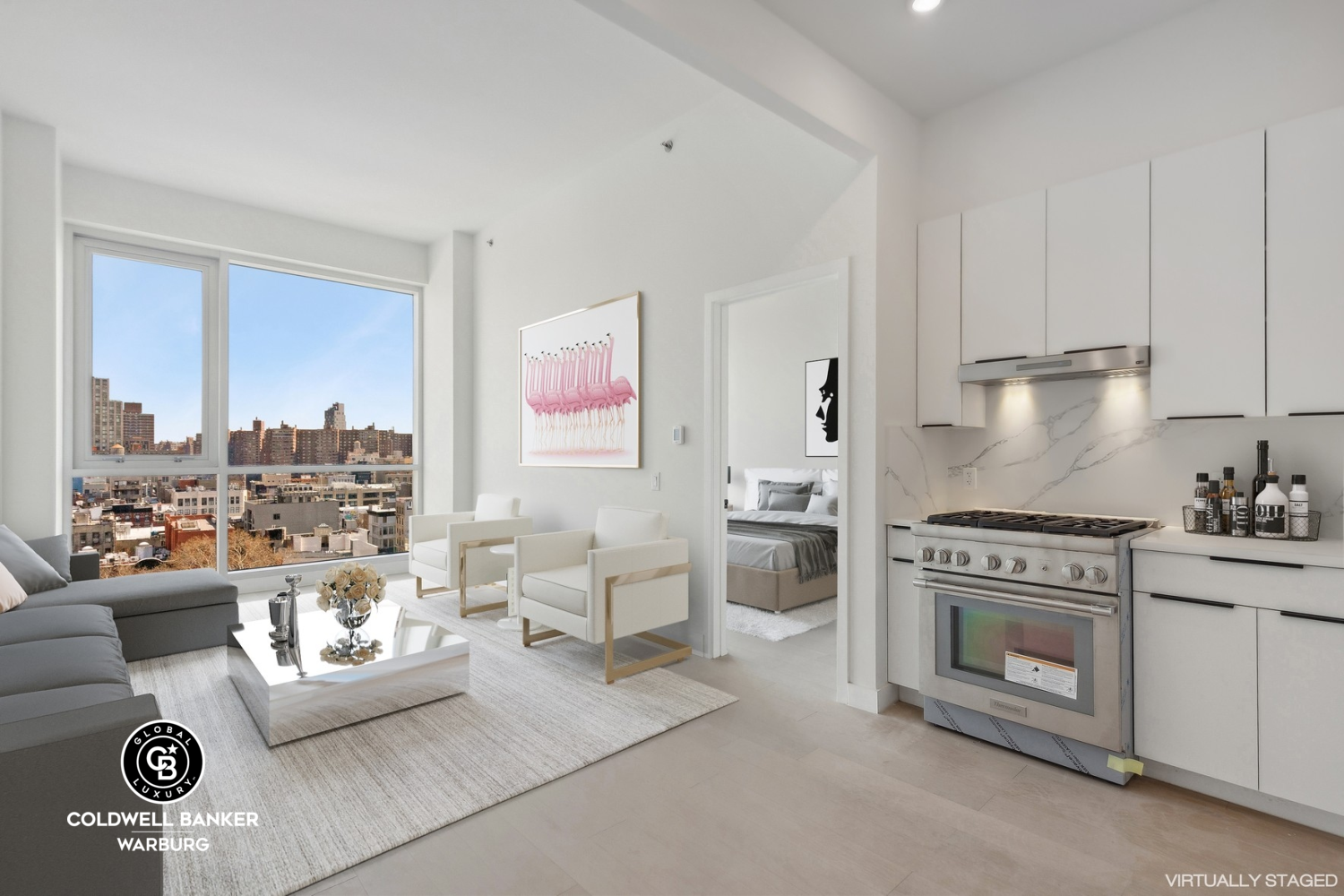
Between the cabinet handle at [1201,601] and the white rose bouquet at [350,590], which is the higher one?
the cabinet handle at [1201,601]

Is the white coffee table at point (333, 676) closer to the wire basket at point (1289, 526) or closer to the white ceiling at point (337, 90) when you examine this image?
the white ceiling at point (337, 90)

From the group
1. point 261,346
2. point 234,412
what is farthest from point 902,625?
point 261,346

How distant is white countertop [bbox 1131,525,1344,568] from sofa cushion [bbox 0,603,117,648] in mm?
4332

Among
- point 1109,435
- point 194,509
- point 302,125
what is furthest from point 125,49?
point 1109,435

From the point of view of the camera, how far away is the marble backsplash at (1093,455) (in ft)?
8.01

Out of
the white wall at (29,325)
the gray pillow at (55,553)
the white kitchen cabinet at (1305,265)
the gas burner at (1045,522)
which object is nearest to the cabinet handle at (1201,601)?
the gas burner at (1045,522)

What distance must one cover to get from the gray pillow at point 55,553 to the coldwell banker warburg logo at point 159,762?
258 centimetres

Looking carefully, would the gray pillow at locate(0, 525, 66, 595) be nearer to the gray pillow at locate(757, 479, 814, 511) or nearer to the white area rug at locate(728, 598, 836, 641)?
the white area rug at locate(728, 598, 836, 641)

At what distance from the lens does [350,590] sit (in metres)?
3.15

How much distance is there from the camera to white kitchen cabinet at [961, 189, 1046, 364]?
2900 millimetres

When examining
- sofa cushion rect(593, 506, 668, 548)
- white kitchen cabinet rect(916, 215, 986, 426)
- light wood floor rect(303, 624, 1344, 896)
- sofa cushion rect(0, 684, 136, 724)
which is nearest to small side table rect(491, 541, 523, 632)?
sofa cushion rect(593, 506, 668, 548)

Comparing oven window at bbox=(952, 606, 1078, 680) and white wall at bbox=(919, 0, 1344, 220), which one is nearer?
white wall at bbox=(919, 0, 1344, 220)

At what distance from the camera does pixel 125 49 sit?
11.1ft

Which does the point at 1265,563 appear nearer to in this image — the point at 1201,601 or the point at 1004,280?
the point at 1201,601
